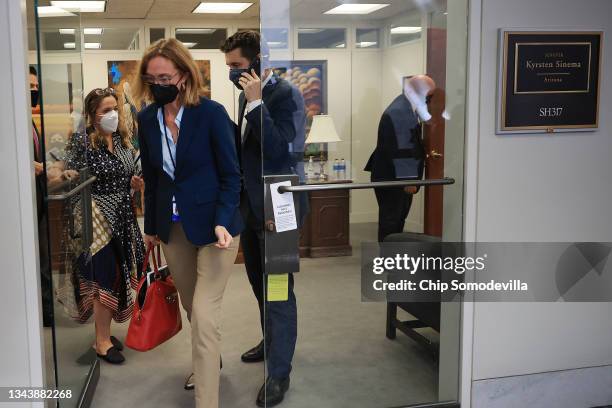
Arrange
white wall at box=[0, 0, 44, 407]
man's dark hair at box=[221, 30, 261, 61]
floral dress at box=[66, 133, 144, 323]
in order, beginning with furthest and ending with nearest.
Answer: floral dress at box=[66, 133, 144, 323], man's dark hair at box=[221, 30, 261, 61], white wall at box=[0, 0, 44, 407]

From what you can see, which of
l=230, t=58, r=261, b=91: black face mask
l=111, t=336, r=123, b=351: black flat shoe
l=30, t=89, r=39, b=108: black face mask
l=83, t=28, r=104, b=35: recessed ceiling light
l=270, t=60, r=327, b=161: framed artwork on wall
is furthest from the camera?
l=83, t=28, r=104, b=35: recessed ceiling light

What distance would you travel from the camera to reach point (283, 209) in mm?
2537

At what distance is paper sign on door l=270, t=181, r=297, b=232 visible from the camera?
2516 mm

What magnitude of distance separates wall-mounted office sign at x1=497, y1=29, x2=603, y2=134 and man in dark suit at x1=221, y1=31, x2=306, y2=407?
87cm

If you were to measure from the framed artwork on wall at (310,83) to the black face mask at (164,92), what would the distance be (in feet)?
1.48

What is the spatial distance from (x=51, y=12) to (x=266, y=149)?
3.36 ft

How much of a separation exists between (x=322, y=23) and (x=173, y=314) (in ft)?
4.88

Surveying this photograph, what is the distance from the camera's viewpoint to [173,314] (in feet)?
9.71

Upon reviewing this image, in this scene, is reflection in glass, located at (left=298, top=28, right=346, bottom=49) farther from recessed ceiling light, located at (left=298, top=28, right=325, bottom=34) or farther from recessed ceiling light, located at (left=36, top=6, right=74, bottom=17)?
recessed ceiling light, located at (left=36, top=6, right=74, bottom=17)

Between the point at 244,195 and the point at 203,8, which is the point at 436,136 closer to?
the point at 244,195

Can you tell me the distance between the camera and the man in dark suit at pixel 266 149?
2.47 metres

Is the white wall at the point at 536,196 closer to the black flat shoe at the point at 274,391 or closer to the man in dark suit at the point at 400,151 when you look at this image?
the man in dark suit at the point at 400,151

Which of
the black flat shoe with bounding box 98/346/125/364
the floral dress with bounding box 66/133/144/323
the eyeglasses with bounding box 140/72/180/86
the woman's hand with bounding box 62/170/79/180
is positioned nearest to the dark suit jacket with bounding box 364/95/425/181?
the eyeglasses with bounding box 140/72/180/86

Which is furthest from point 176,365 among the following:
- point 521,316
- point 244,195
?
point 521,316
